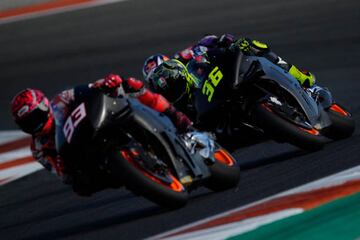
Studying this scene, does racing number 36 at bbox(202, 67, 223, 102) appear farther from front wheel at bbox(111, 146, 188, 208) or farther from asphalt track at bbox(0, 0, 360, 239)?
front wheel at bbox(111, 146, 188, 208)

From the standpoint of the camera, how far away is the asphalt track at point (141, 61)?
8.17 meters

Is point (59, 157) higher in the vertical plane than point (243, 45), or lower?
higher

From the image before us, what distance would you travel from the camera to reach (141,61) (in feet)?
50.9

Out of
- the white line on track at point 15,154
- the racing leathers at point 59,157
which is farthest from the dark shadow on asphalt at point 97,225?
the white line on track at point 15,154

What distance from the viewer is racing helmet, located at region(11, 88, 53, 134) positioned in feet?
25.2

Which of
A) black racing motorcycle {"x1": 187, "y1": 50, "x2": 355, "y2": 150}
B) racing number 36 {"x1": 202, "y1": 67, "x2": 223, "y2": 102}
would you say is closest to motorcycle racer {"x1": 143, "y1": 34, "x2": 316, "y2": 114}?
black racing motorcycle {"x1": 187, "y1": 50, "x2": 355, "y2": 150}

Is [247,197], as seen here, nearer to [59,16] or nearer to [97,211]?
[97,211]

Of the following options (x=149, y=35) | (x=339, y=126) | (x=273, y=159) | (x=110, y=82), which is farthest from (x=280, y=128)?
(x=149, y=35)

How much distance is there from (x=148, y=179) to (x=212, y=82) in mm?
2022

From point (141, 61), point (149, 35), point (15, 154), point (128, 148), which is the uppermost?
point (128, 148)

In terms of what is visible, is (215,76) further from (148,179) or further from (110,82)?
(148,179)

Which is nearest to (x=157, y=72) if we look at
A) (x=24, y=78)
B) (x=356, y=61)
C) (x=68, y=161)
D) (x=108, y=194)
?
(x=108, y=194)

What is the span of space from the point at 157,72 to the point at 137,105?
1.45 meters

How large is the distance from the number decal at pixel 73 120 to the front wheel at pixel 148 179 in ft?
1.52
